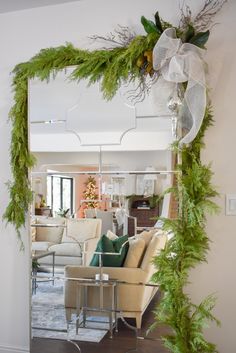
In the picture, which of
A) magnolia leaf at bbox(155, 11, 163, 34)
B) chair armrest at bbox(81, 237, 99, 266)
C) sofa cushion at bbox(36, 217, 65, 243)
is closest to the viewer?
magnolia leaf at bbox(155, 11, 163, 34)

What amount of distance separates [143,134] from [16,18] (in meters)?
1.27

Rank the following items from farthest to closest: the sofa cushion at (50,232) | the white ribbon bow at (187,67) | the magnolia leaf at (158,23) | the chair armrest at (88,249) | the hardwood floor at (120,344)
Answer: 1. the sofa cushion at (50,232)
2. the chair armrest at (88,249)
3. the hardwood floor at (120,344)
4. the magnolia leaf at (158,23)
5. the white ribbon bow at (187,67)

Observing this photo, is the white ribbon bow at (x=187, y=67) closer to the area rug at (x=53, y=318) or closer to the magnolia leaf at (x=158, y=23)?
the magnolia leaf at (x=158, y=23)

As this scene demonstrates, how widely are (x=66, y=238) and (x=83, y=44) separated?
1.31 m

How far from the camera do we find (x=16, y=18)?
2.48 metres

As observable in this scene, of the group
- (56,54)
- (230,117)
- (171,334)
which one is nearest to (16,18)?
(56,54)

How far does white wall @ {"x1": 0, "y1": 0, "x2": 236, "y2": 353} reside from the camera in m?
2.08

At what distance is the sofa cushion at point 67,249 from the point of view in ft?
7.52

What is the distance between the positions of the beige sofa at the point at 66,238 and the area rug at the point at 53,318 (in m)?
0.18

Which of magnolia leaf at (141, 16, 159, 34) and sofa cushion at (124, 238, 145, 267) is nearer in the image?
magnolia leaf at (141, 16, 159, 34)

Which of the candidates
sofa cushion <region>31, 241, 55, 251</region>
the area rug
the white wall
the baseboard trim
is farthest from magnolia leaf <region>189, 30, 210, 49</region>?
the baseboard trim

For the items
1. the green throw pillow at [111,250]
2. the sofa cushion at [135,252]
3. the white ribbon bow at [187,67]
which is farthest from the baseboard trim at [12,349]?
the white ribbon bow at [187,67]

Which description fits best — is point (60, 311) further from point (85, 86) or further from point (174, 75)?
point (174, 75)

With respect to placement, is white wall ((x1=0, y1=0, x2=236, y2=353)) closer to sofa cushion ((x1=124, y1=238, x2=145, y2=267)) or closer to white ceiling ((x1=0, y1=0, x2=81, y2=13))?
white ceiling ((x1=0, y1=0, x2=81, y2=13))
